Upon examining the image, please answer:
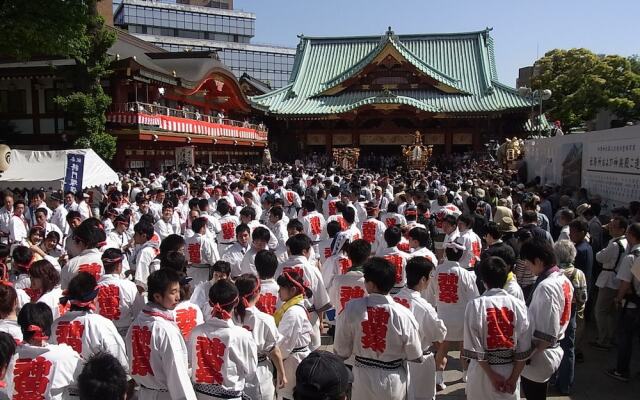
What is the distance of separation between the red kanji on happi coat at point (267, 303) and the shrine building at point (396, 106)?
25.0 metres

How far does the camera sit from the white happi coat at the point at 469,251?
20.8 ft

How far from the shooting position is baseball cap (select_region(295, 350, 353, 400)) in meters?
2.13

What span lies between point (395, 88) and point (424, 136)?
143 inches

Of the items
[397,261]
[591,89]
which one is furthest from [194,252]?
[591,89]

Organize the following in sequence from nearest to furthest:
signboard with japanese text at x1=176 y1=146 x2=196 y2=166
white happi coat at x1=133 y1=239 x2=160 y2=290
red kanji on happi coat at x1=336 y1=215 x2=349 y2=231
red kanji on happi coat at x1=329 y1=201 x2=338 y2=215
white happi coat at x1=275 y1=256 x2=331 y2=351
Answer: white happi coat at x1=275 y1=256 x2=331 y2=351 < white happi coat at x1=133 y1=239 x2=160 y2=290 < red kanji on happi coat at x1=336 y1=215 x2=349 y2=231 < red kanji on happi coat at x1=329 y1=201 x2=338 y2=215 < signboard with japanese text at x1=176 y1=146 x2=196 y2=166

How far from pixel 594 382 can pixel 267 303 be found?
3682mm

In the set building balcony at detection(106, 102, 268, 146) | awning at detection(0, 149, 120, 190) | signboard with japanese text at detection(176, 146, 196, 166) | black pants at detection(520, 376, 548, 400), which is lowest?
black pants at detection(520, 376, 548, 400)

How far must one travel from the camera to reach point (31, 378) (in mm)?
3195

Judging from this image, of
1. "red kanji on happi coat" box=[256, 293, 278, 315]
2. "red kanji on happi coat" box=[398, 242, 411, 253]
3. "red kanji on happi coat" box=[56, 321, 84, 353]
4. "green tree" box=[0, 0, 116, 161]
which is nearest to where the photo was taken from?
"red kanji on happi coat" box=[56, 321, 84, 353]

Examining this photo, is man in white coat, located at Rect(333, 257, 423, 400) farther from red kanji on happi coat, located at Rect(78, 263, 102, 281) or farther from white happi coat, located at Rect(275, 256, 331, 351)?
red kanji on happi coat, located at Rect(78, 263, 102, 281)

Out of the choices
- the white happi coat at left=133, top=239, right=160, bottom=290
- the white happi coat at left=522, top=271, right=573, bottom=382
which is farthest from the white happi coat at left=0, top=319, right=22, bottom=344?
the white happi coat at left=522, top=271, right=573, bottom=382

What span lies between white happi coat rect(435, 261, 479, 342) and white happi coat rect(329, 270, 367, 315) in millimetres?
801

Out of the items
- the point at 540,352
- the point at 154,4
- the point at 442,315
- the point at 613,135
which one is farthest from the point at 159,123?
the point at 154,4

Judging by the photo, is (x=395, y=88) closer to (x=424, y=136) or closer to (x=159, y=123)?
(x=424, y=136)
